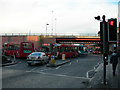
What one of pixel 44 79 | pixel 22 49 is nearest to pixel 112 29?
pixel 44 79

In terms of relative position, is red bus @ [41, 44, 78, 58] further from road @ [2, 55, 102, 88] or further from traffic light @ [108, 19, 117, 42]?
traffic light @ [108, 19, 117, 42]

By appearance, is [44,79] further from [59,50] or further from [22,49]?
[59,50]

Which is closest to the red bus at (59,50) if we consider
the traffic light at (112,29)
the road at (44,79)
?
the road at (44,79)

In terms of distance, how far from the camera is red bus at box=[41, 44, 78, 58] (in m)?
27.9

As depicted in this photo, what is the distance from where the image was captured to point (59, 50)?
29734mm

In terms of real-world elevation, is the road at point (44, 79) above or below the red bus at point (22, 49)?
below

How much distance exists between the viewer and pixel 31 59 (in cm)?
1730

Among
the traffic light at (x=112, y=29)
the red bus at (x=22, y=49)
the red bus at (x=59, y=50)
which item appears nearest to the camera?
the traffic light at (x=112, y=29)

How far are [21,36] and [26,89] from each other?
4867cm

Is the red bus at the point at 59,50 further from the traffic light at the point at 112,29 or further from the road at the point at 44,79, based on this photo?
the traffic light at the point at 112,29

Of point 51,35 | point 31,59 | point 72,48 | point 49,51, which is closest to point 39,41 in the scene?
point 51,35

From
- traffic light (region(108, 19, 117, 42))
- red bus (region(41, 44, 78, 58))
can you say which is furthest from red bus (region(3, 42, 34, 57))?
traffic light (region(108, 19, 117, 42))

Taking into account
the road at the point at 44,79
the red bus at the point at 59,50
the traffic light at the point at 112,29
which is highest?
the traffic light at the point at 112,29

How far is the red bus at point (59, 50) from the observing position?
27.9 metres
